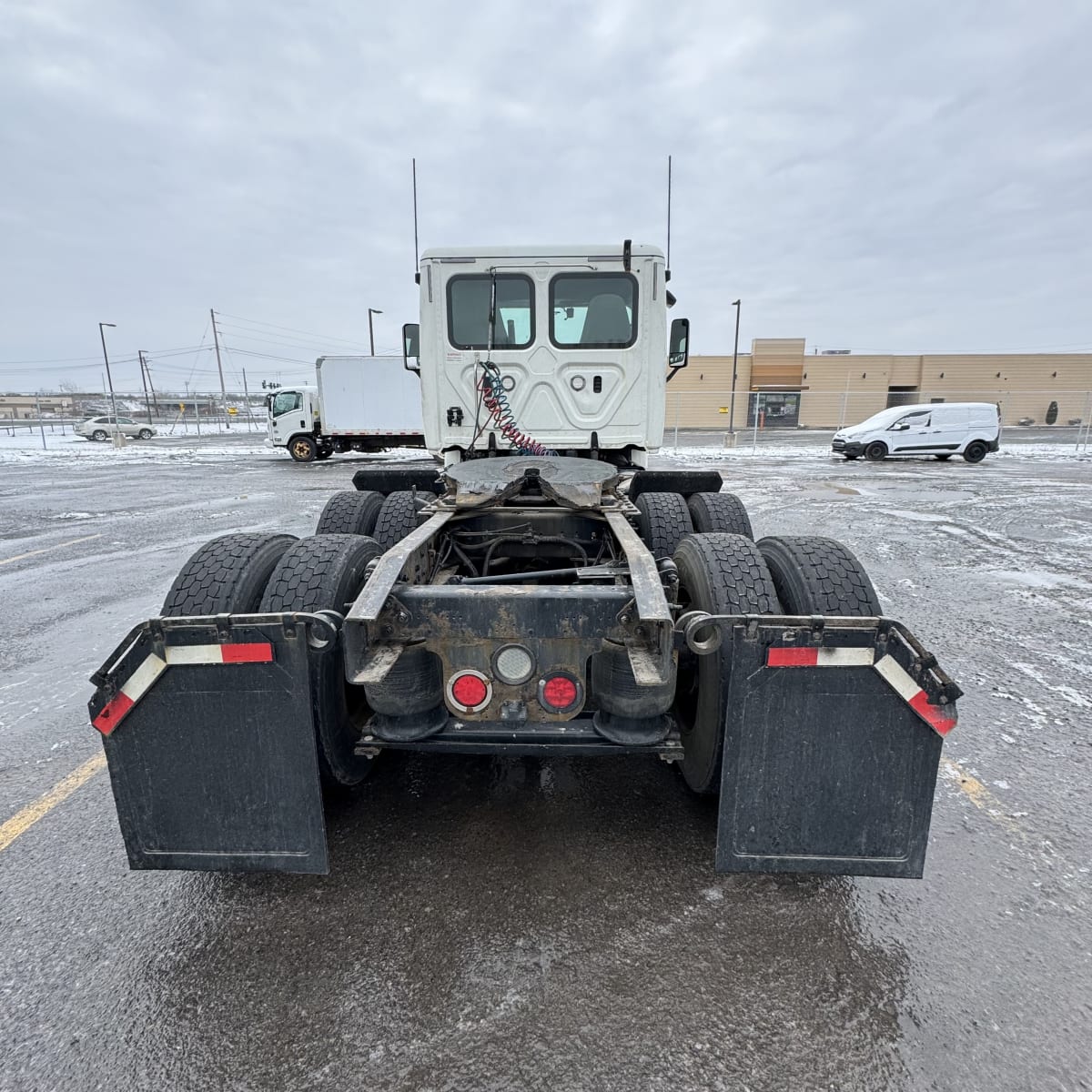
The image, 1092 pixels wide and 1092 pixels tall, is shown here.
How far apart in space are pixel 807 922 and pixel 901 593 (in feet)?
15.3

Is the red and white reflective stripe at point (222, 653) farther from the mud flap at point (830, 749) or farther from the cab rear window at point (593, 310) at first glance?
the cab rear window at point (593, 310)

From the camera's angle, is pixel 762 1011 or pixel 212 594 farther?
pixel 212 594

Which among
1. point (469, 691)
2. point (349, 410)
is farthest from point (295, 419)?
point (469, 691)

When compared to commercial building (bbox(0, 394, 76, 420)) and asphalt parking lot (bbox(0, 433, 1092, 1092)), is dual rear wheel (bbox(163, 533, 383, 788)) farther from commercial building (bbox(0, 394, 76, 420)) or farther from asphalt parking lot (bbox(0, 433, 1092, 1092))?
commercial building (bbox(0, 394, 76, 420))

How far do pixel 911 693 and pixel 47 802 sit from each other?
11.8 ft

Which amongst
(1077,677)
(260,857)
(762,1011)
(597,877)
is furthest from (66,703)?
(1077,677)

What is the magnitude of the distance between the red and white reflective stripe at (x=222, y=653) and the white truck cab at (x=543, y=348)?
355 centimetres

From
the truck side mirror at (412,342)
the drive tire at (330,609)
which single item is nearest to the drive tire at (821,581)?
the drive tire at (330,609)

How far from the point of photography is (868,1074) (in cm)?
171

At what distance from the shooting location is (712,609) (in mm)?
2459

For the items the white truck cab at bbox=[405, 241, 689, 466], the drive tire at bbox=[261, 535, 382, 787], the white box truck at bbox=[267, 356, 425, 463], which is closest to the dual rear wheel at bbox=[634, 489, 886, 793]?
the drive tire at bbox=[261, 535, 382, 787]

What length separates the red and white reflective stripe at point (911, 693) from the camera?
6.61ft

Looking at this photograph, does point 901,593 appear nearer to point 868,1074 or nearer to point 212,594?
point 868,1074

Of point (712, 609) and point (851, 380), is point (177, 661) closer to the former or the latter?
point (712, 609)
